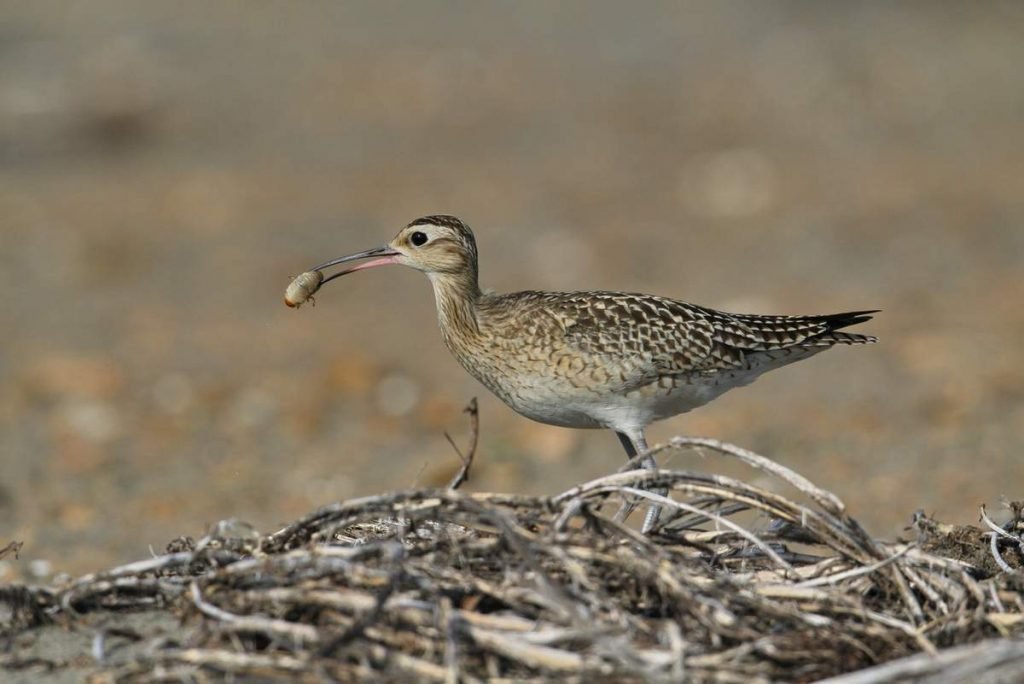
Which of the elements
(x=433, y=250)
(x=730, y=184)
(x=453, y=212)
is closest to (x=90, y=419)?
(x=433, y=250)

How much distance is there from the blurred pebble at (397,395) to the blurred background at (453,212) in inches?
2.3

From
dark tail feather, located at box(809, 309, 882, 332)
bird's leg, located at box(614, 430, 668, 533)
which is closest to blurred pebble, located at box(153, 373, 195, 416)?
bird's leg, located at box(614, 430, 668, 533)

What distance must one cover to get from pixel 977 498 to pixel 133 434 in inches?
244

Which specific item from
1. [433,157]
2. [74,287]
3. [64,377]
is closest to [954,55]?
[433,157]

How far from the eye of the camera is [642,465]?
657cm

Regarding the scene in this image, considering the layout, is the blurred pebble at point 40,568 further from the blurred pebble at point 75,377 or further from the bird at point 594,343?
the blurred pebble at point 75,377

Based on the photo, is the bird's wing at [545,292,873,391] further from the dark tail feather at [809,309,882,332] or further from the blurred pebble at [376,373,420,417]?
the blurred pebble at [376,373,420,417]

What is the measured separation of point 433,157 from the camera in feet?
67.7

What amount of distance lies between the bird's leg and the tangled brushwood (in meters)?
0.17

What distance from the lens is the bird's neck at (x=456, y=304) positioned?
23.5 feet

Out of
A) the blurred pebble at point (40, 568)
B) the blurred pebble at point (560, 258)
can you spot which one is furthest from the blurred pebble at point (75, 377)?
the blurred pebble at point (560, 258)

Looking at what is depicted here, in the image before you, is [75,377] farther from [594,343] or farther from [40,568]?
[594,343]

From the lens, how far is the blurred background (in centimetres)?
1084

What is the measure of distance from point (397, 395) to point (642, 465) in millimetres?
6044
